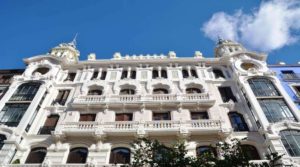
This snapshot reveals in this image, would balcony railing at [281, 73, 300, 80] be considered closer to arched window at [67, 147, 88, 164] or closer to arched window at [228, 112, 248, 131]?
arched window at [228, 112, 248, 131]

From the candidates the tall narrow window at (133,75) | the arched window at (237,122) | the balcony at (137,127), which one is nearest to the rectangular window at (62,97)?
the balcony at (137,127)

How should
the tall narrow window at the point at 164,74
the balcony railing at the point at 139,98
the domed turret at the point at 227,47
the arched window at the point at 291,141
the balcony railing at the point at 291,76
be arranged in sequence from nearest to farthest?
1. the arched window at the point at 291,141
2. the balcony railing at the point at 139,98
3. the balcony railing at the point at 291,76
4. the tall narrow window at the point at 164,74
5. the domed turret at the point at 227,47

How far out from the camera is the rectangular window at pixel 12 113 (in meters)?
22.5

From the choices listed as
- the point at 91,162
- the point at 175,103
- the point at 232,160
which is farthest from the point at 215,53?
the point at 232,160

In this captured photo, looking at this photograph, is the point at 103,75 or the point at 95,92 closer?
the point at 95,92


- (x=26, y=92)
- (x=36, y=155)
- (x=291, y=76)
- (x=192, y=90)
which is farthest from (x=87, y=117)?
(x=291, y=76)

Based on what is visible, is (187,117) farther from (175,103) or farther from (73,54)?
(73,54)

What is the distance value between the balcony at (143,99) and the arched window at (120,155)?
4.73 meters

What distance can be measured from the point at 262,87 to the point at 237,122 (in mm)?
4741

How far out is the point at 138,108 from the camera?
79.2 feet

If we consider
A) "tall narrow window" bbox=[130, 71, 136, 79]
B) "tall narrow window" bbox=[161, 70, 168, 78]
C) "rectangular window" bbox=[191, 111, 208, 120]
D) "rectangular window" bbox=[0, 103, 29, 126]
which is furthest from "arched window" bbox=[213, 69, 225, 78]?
"rectangular window" bbox=[0, 103, 29, 126]

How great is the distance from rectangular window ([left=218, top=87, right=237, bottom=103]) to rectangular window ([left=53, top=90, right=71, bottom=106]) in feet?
49.3

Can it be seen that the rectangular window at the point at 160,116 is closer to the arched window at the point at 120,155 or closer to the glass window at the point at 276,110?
the arched window at the point at 120,155

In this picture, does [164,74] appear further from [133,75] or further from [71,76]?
[71,76]
